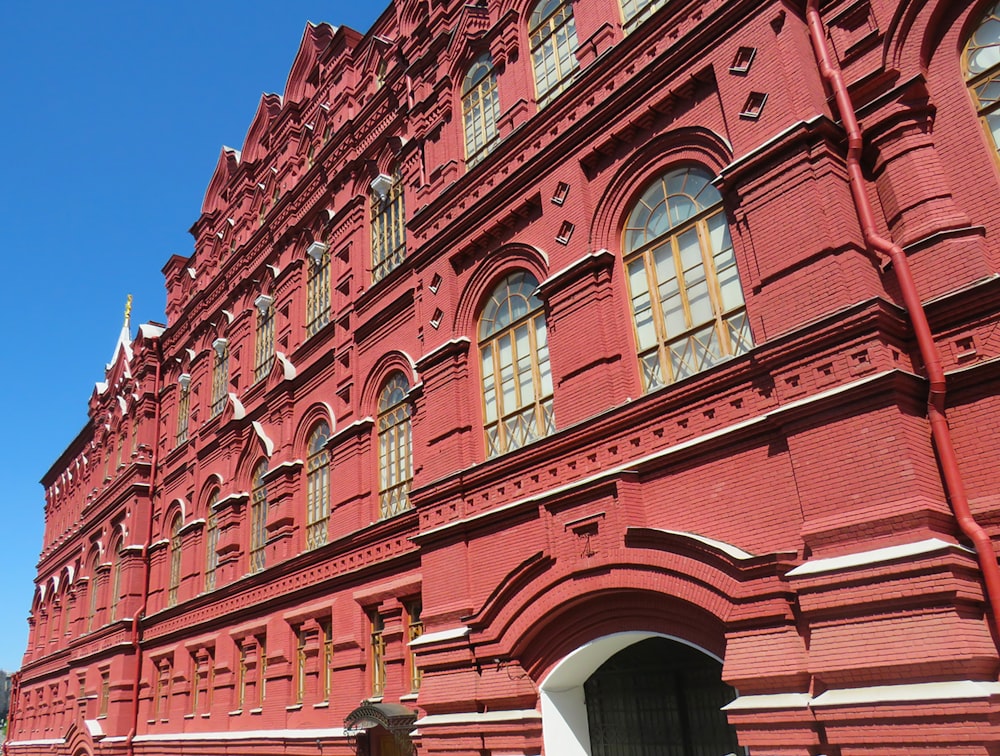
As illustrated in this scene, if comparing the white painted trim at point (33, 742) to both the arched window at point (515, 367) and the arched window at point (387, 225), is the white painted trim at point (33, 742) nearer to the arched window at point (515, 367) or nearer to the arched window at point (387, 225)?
the arched window at point (387, 225)

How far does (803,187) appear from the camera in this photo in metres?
8.47

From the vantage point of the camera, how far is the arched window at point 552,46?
40.4 ft

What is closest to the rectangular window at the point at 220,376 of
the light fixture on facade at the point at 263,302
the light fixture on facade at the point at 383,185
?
the light fixture on facade at the point at 263,302

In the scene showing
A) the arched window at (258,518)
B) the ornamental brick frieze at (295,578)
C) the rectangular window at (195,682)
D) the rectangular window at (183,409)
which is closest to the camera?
the ornamental brick frieze at (295,578)

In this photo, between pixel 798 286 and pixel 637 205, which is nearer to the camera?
pixel 798 286

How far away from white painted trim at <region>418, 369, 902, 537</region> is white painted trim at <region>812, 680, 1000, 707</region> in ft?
8.21

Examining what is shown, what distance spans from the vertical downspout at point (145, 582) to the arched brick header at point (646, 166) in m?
19.8

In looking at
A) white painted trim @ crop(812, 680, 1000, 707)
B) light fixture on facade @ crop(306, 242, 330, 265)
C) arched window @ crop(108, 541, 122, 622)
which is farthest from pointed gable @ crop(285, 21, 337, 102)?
white painted trim @ crop(812, 680, 1000, 707)

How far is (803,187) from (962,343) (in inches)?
87.0

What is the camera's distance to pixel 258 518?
19.3 meters

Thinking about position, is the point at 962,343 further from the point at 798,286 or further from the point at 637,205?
the point at 637,205

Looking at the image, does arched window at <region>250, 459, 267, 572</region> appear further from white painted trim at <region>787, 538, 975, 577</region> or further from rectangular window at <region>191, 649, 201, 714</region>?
white painted trim at <region>787, 538, 975, 577</region>

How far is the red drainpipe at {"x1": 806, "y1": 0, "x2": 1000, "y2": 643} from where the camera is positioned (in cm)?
673

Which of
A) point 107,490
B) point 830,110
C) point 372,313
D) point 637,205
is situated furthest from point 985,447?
point 107,490
